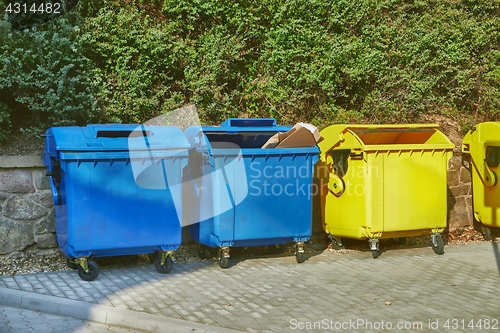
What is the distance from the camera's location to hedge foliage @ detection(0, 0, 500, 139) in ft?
23.6

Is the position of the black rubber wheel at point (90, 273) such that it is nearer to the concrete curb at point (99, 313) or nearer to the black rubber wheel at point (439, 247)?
the concrete curb at point (99, 313)

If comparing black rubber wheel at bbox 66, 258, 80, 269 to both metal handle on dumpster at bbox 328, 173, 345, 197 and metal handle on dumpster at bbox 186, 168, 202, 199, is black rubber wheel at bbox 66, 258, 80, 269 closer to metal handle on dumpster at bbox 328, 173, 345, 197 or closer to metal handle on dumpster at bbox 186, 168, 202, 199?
metal handle on dumpster at bbox 186, 168, 202, 199

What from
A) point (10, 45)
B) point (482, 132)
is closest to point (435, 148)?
point (482, 132)

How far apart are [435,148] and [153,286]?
3.32 m

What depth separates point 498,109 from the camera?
971 centimetres

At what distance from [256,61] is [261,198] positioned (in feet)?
9.49

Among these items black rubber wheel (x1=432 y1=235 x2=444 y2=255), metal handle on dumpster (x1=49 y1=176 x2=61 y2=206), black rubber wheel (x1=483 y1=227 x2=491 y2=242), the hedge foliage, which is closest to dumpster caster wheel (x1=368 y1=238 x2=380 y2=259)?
black rubber wheel (x1=432 y1=235 x2=444 y2=255)

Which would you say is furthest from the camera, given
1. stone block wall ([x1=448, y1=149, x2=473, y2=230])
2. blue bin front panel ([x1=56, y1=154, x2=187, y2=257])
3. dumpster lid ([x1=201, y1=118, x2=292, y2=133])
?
stone block wall ([x1=448, y1=149, x2=473, y2=230])

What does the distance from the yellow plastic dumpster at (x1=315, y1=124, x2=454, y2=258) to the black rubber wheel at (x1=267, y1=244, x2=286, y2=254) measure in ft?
1.78

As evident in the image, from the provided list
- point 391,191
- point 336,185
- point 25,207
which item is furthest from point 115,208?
point 391,191

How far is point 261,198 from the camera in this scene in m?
6.38

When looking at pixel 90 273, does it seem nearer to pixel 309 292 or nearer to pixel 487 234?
pixel 309 292

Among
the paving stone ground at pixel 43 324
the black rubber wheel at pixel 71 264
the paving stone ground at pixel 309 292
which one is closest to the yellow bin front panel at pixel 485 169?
the paving stone ground at pixel 309 292

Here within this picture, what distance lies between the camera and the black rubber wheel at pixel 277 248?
281 inches
